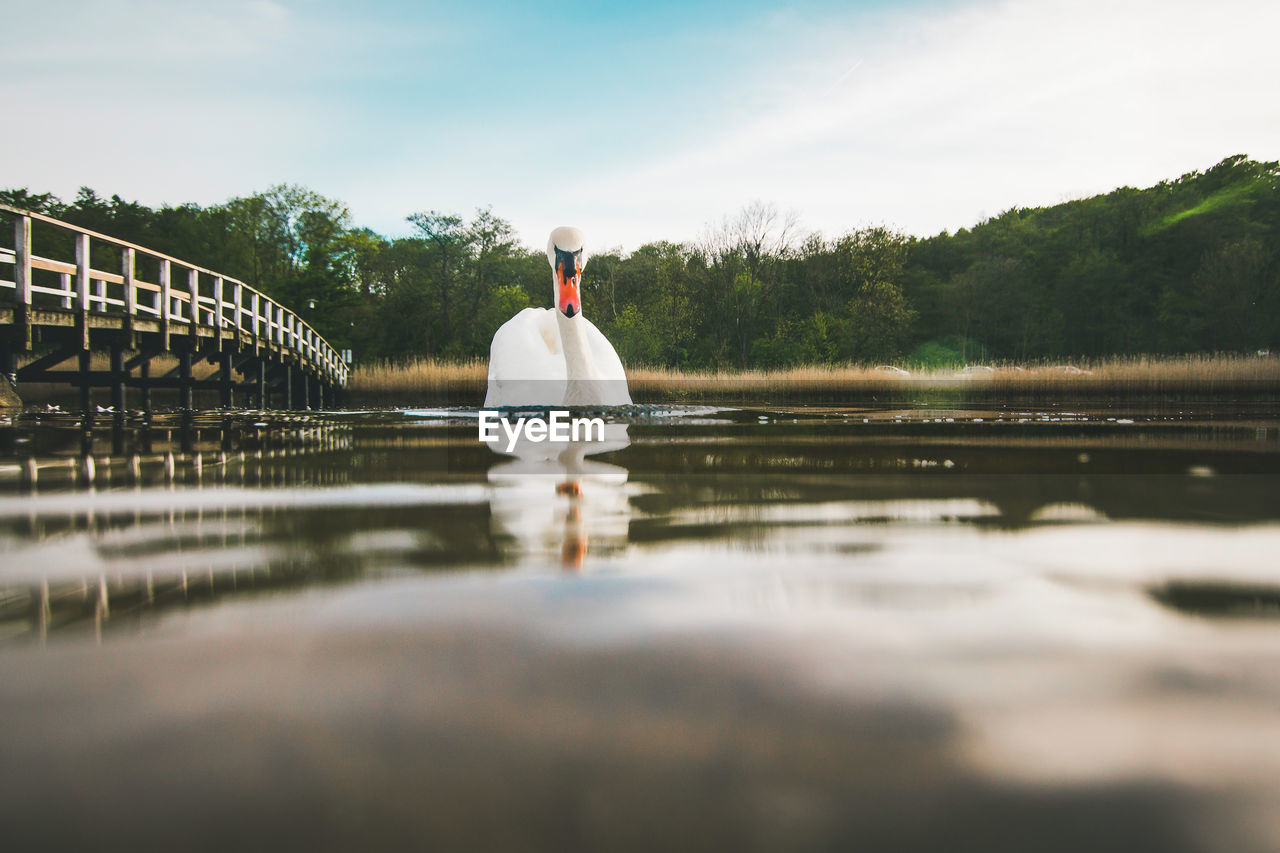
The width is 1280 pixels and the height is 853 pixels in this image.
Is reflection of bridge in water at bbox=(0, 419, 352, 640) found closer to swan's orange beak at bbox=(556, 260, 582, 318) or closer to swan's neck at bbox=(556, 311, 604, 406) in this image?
swan's neck at bbox=(556, 311, 604, 406)

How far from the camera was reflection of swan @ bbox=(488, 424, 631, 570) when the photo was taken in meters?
2.53

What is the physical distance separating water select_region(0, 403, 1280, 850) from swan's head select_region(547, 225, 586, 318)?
7.22 meters

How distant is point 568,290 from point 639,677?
9446 millimetres

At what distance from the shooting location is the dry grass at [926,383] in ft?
71.7

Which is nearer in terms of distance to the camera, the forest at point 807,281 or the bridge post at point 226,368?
the bridge post at point 226,368

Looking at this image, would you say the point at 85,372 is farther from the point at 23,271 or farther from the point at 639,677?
the point at 639,677

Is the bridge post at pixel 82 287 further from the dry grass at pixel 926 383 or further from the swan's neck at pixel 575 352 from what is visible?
the dry grass at pixel 926 383

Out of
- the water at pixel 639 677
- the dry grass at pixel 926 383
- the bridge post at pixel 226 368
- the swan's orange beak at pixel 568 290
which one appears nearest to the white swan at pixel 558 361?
the swan's orange beak at pixel 568 290

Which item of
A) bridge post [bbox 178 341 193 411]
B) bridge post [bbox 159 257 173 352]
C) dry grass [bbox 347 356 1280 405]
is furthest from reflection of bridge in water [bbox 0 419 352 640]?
dry grass [bbox 347 356 1280 405]

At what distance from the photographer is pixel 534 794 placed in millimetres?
979

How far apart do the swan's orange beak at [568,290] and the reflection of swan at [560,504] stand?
481 centimetres

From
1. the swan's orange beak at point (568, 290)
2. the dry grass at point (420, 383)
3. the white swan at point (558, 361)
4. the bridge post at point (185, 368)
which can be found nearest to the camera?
the white swan at point (558, 361)

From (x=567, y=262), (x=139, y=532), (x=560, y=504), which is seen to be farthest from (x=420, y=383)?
(x=139, y=532)

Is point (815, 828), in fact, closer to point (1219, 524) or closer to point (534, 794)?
point (534, 794)
